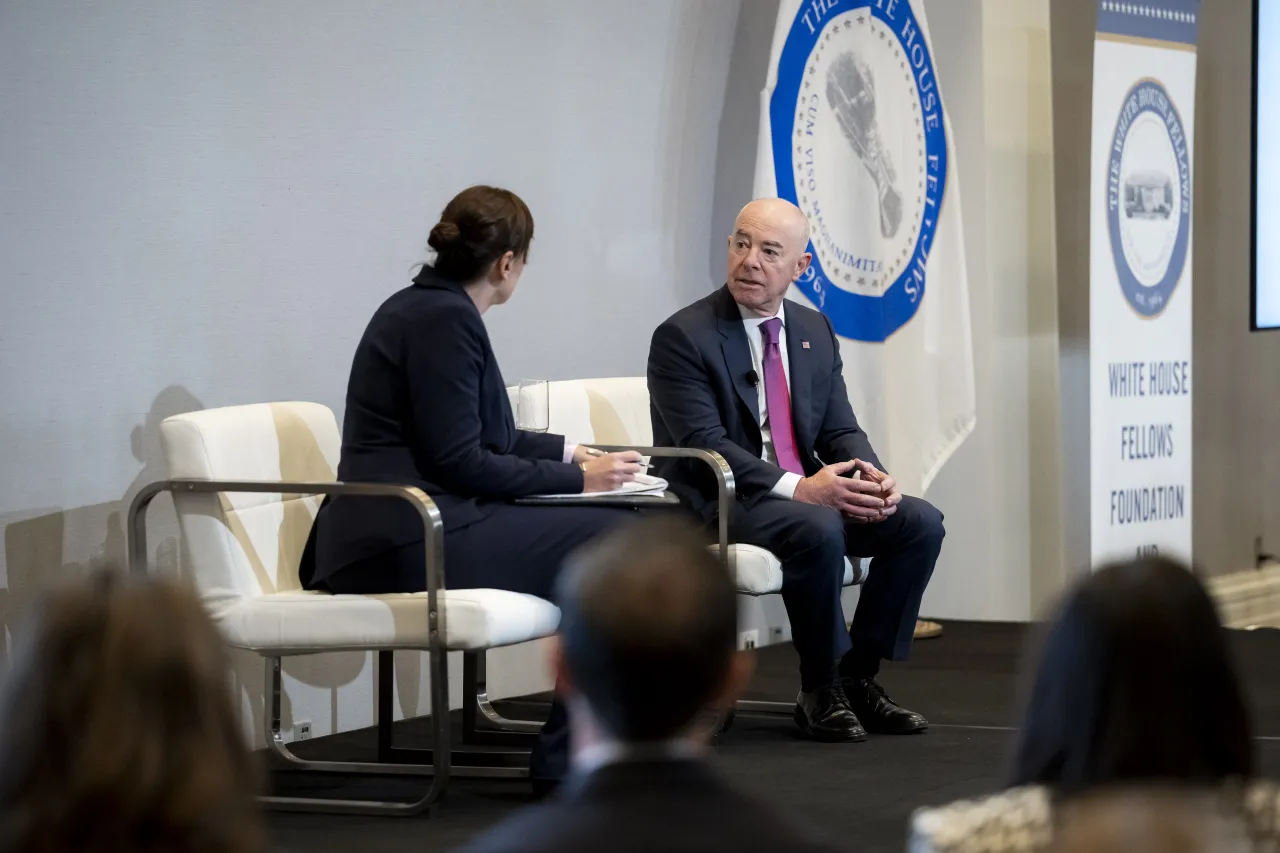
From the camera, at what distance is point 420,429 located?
3160 mm

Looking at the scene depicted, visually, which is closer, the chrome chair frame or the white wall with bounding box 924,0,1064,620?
the chrome chair frame

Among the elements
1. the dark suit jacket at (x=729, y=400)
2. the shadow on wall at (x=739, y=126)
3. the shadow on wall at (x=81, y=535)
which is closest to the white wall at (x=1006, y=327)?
the shadow on wall at (x=739, y=126)

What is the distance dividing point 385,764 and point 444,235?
42.6 inches

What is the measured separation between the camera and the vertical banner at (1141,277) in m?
5.29

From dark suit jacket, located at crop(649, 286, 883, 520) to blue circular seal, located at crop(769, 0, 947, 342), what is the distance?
0.75 m

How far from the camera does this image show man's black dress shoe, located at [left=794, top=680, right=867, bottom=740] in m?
3.72

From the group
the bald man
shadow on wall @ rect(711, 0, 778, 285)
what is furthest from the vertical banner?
the bald man

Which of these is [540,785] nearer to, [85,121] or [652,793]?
[85,121]

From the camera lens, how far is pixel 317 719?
3.91m

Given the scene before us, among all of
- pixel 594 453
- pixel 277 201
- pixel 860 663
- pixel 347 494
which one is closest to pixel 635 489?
pixel 594 453

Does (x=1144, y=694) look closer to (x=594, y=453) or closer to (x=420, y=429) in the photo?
(x=420, y=429)

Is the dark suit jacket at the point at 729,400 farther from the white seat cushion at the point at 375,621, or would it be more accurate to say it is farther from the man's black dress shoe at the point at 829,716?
the white seat cushion at the point at 375,621

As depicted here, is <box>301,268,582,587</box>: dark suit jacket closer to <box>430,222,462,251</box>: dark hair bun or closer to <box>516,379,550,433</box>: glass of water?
<box>430,222,462,251</box>: dark hair bun

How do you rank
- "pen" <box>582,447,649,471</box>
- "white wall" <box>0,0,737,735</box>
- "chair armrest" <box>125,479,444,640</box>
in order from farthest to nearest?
"pen" <box>582,447,649,471</box> → "white wall" <box>0,0,737,735</box> → "chair armrest" <box>125,479,444,640</box>
